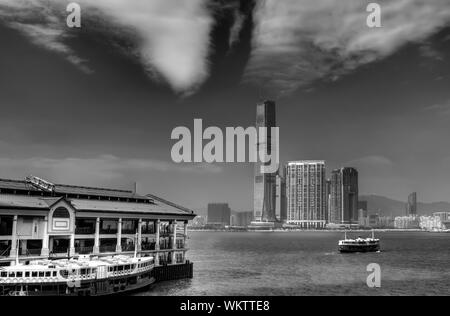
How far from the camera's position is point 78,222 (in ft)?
291

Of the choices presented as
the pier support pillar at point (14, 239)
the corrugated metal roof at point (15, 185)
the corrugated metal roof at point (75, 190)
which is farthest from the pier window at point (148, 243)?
the pier support pillar at point (14, 239)

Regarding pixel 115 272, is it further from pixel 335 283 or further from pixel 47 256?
pixel 335 283

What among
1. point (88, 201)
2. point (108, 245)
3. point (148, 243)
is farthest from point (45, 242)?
point (148, 243)

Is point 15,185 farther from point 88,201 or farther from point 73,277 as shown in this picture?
point 73,277

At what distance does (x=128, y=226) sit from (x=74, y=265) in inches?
1289

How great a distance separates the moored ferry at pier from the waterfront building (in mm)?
5172

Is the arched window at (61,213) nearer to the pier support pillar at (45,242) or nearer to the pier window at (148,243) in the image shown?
the pier support pillar at (45,242)

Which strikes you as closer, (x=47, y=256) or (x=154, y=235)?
(x=47, y=256)

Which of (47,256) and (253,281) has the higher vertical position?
(47,256)

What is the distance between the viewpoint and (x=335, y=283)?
105875 millimetres

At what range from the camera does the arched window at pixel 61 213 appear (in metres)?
80.9
